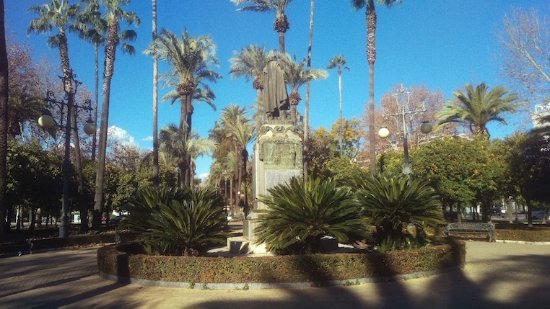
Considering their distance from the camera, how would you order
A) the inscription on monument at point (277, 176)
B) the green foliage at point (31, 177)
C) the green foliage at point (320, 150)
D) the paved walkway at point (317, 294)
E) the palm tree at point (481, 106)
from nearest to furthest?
the paved walkway at point (317, 294) < the inscription on monument at point (277, 176) < the green foliage at point (31, 177) < the palm tree at point (481, 106) < the green foliage at point (320, 150)

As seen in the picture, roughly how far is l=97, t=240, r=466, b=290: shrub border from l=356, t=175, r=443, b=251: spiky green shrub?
1.43 meters

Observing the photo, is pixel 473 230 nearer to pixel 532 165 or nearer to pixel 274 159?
pixel 532 165

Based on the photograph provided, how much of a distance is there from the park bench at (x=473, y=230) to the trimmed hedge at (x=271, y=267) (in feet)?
43.3

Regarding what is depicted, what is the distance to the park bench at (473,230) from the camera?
20953mm

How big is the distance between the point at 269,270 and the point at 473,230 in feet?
55.4

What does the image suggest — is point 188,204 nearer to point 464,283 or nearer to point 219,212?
point 219,212

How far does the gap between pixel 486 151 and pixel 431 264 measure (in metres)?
20.6

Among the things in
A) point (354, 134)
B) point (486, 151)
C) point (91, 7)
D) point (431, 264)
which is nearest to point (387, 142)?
point (354, 134)

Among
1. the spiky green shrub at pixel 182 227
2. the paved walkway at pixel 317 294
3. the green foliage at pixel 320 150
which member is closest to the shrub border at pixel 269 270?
the paved walkway at pixel 317 294

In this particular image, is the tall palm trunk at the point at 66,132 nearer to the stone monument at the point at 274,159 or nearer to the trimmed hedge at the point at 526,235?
the stone monument at the point at 274,159

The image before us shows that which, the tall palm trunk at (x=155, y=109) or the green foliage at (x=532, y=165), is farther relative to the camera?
the tall palm trunk at (x=155, y=109)

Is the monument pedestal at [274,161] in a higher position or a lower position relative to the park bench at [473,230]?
higher

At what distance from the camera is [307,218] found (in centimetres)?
959

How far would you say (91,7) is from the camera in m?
32.1
